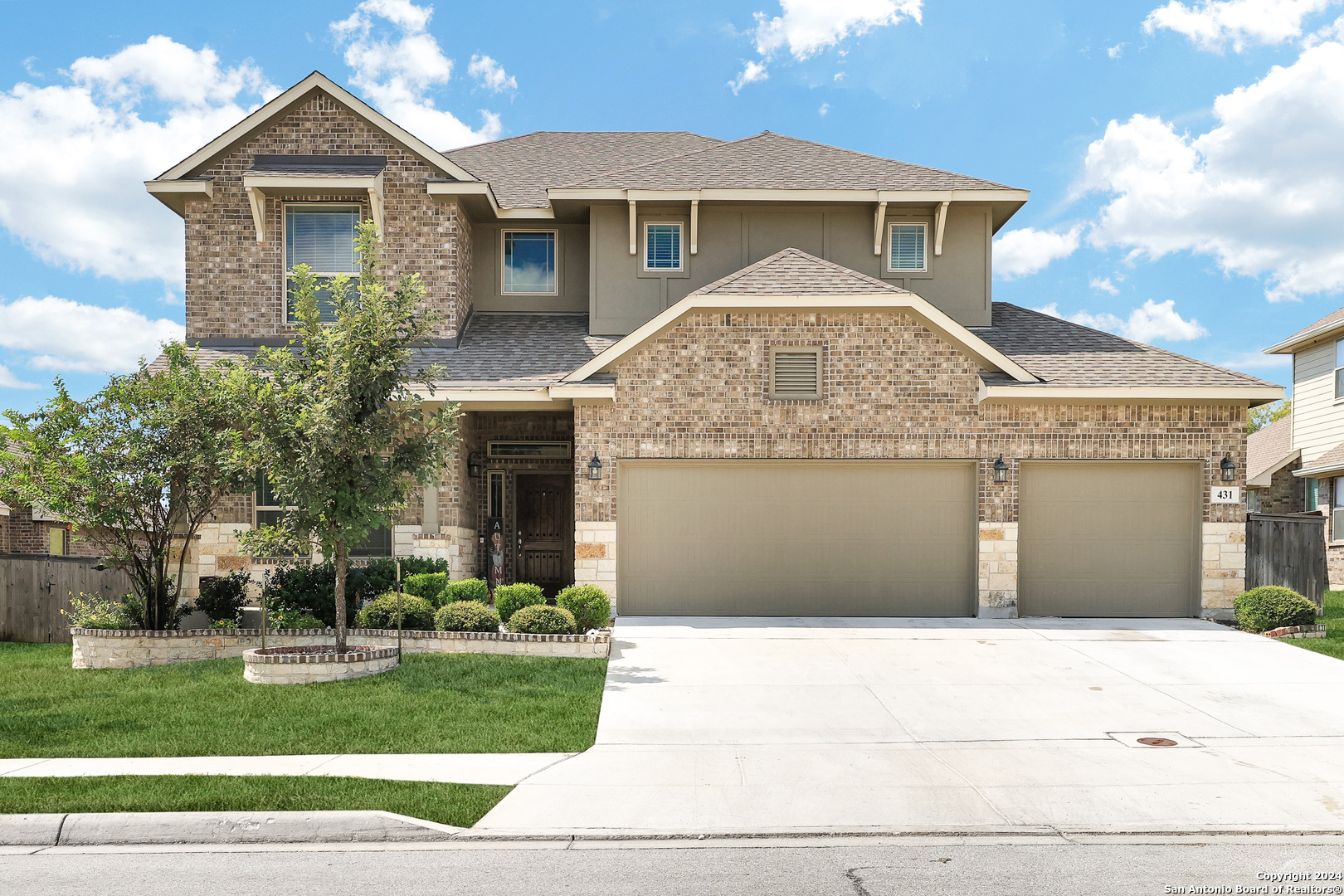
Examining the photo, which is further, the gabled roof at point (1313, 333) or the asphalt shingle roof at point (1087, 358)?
the gabled roof at point (1313, 333)

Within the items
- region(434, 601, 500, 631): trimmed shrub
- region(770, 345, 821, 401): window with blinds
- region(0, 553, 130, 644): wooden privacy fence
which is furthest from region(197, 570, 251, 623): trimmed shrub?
region(770, 345, 821, 401): window with blinds

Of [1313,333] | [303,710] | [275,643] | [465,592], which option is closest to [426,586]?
[465,592]

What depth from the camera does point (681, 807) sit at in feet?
21.6

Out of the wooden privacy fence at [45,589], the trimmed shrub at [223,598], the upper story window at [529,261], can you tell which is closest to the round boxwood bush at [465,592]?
the trimmed shrub at [223,598]

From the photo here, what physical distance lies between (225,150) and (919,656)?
15.2 m

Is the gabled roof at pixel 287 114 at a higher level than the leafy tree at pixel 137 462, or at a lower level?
higher

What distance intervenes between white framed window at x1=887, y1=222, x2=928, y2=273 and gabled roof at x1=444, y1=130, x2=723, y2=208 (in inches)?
229

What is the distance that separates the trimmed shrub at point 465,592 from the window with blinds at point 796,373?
5531 mm

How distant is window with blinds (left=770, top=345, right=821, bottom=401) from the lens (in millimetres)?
15188

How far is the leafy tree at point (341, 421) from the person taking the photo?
11.2 m

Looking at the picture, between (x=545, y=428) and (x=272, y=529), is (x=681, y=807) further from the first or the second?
(x=545, y=428)

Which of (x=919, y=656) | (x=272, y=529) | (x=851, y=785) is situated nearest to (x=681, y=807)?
(x=851, y=785)

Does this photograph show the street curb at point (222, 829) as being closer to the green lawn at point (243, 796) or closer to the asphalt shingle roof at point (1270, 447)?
the green lawn at point (243, 796)

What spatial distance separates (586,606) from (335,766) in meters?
5.93
